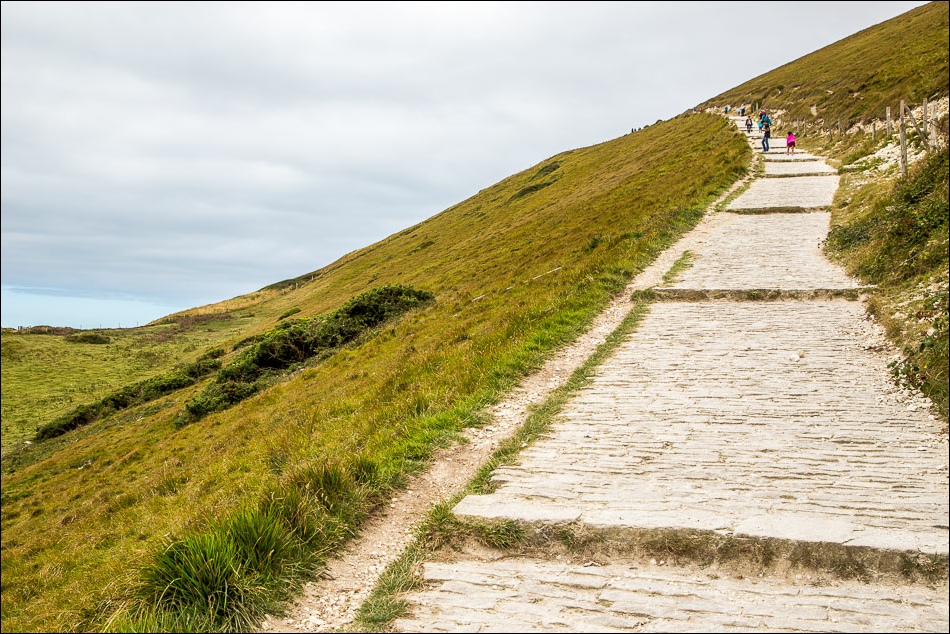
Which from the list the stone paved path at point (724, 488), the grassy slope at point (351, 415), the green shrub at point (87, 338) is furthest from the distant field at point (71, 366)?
the stone paved path at point (724, 488)

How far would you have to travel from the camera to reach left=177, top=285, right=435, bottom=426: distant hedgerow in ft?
93.6

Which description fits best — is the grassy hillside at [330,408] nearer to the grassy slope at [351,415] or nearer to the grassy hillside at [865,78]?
the grassy slope at [351,415]

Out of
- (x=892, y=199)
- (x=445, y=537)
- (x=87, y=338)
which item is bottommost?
(x=445, y=537)

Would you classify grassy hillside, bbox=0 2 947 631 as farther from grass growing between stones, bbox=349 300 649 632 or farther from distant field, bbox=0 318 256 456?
grass growing between stones, bbox=349 300 649 632

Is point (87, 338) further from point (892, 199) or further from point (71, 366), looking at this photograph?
point (892, 199)

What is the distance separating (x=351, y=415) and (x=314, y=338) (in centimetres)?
1797

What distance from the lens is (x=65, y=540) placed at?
51.4 ft

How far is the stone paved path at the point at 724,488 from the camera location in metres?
4.03

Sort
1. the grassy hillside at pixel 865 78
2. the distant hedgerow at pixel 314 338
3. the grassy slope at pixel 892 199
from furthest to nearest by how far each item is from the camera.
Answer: the grassy hillside at pixel 865 78, the distant hedgerow at pixel 314 338, the grassy slope at pixel 892 199

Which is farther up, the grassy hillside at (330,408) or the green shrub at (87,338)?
the green shrub at (87,338)

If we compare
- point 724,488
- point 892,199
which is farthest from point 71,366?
point 892,199

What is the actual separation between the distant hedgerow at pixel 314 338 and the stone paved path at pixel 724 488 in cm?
2108

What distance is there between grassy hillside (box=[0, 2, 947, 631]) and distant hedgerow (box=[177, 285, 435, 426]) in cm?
57

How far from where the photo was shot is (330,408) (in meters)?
15.2
